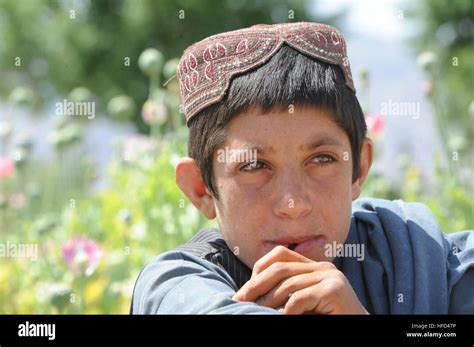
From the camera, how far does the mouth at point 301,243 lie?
1424 millimetres

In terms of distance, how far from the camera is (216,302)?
126 cm

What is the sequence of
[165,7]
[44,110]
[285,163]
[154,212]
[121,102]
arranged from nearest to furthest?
[285,163] < [154,212] < [121,102] < [165,7] < [44,110]

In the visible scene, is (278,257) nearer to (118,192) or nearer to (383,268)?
(383,268)

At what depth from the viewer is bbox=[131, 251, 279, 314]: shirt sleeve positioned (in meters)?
1.26

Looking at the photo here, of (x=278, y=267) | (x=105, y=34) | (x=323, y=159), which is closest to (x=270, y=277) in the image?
(x=278, y=267)

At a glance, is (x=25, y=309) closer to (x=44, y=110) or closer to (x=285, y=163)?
(x=285, y=163)

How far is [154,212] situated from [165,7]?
37.0 ft

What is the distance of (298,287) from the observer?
1275mm

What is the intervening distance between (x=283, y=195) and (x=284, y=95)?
162 millimetres

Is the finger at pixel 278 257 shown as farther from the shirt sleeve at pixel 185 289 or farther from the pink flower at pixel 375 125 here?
the pink flower at pixel 375 125

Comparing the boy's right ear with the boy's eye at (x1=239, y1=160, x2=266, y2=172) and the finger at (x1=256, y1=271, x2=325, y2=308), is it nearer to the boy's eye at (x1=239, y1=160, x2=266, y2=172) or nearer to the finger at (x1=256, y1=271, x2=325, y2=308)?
the boy's eye at (x1=239, y1=160, x2=266, y2=172)

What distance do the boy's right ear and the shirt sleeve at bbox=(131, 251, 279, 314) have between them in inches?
6.8

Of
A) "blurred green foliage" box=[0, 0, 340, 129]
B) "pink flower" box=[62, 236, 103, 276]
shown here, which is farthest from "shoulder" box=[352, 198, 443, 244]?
"blurred green foliage" box=[0, 0, 340, 129]

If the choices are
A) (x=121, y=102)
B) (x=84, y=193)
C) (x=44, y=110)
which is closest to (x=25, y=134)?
(x=121, y=102)
